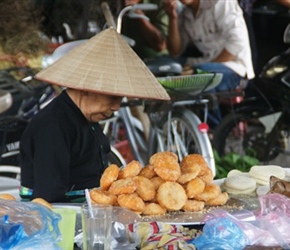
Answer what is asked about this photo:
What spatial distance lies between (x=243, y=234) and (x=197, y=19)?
355 centimetres

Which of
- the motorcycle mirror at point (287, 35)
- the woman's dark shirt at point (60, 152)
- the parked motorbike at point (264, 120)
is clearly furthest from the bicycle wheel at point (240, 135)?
the woman's dark shirt at point (60, 152)

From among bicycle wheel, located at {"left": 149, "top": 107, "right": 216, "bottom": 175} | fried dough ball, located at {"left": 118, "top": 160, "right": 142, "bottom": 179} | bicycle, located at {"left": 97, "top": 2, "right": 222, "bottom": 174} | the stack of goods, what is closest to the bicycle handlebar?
bicycle, located at {"left": 97, "top": 2, "right": 222, "bottom": 174}

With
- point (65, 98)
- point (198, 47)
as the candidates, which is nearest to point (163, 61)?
point (198, 47)

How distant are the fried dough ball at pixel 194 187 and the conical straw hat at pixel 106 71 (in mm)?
556

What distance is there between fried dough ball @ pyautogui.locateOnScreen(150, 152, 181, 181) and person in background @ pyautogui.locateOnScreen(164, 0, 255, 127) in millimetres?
2978

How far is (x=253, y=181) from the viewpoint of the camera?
2.82m

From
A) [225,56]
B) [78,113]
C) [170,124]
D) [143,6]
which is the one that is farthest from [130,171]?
[225,56]

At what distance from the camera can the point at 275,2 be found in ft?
18.0

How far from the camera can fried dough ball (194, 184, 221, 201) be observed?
255cm

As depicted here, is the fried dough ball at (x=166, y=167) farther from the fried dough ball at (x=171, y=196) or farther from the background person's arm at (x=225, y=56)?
the background person's arm at (x=225, y=56)

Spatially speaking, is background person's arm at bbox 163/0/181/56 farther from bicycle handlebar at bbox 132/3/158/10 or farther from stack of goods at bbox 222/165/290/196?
stack of goods at bbox 222/165/290/196

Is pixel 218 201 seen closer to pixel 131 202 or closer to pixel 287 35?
pixel 131 202

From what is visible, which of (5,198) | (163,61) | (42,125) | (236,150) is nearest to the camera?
(5,198)

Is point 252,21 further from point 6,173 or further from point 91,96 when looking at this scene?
point 91,96
